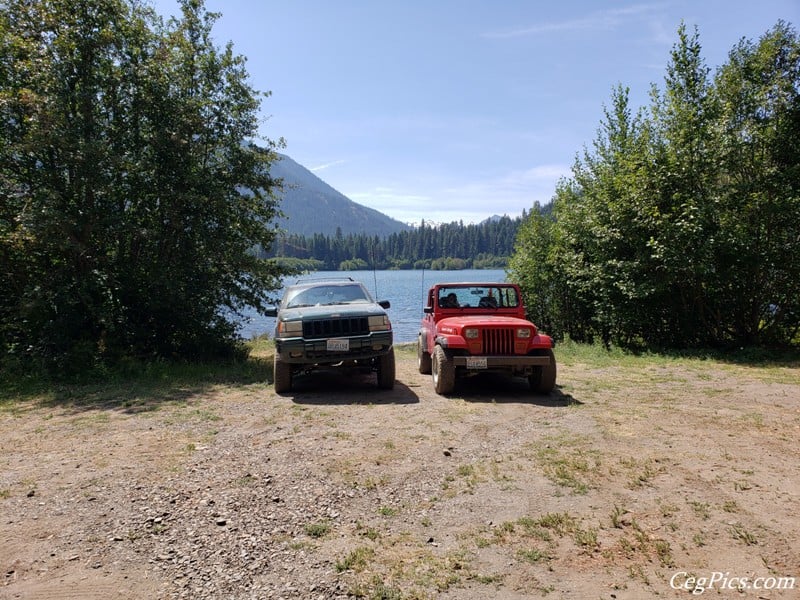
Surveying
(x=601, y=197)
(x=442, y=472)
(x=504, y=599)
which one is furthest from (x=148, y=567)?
(x=601, y=197)

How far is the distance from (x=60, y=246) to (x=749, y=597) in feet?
38.0

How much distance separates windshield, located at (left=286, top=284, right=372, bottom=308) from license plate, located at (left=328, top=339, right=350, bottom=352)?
1300 mm

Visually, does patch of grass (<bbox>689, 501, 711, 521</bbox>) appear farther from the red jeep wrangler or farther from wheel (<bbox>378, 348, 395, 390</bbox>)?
wheel (<bbox>378, 348, 395, 390</bbox>)

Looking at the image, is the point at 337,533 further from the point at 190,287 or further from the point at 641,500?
the point at 190,287

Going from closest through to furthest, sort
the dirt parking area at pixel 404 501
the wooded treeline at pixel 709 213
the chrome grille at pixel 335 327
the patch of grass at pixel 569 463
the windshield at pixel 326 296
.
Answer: the dirt parking area at pixel 404 501 < the patch of grass at pixel 569 463 < the chrome grille at pixel 335 327 < the windshield at pixel 326 296 < the wooded treeline at pixel 709 213

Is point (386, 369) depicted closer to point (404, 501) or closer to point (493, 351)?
point (493, 351)

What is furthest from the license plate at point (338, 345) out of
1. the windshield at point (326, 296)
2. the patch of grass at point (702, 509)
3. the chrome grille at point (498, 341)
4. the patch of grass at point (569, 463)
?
the patch of grass at point (702, 509)

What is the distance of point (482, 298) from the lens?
382 inches

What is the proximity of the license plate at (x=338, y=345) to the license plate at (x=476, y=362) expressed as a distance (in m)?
2.03

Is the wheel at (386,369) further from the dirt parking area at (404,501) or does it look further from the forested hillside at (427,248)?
the forested hillside at (427,248)

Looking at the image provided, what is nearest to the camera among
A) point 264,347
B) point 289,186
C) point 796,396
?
point 796,396

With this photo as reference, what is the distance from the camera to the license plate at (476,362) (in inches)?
301

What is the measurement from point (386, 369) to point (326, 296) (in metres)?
1.94

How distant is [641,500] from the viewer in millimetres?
3756
